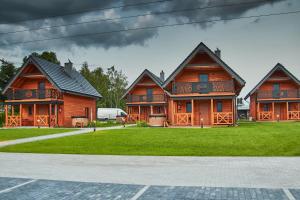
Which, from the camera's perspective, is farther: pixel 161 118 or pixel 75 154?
pixel 161 118

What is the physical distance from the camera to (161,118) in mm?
29344

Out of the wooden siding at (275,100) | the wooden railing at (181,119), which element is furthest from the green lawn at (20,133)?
the wooden siding at (275,100)

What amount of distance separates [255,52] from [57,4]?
15.4 meters

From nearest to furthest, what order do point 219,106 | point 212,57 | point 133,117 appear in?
1. point 212,57
2. point 219,106
3. point 133,117

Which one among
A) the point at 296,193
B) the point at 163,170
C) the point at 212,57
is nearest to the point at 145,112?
the point at 212,57

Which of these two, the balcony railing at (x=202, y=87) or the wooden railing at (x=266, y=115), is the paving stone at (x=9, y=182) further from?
the wooden railing at (x=266, y=115)

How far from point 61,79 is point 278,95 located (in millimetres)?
25934

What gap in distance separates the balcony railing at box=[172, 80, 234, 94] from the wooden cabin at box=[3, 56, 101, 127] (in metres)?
10.7

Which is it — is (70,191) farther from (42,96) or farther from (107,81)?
(107,81)

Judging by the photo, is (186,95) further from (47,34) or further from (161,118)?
(47,34)

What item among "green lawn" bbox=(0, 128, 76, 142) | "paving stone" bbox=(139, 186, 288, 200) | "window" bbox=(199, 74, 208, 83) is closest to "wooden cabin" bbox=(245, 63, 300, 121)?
"window" bbox=(199, 74, 208, 83)

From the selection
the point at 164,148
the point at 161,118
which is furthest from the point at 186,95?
the point at 164,148

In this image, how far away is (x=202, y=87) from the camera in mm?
30328

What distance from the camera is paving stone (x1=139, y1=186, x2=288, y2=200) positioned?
20.4 feet
